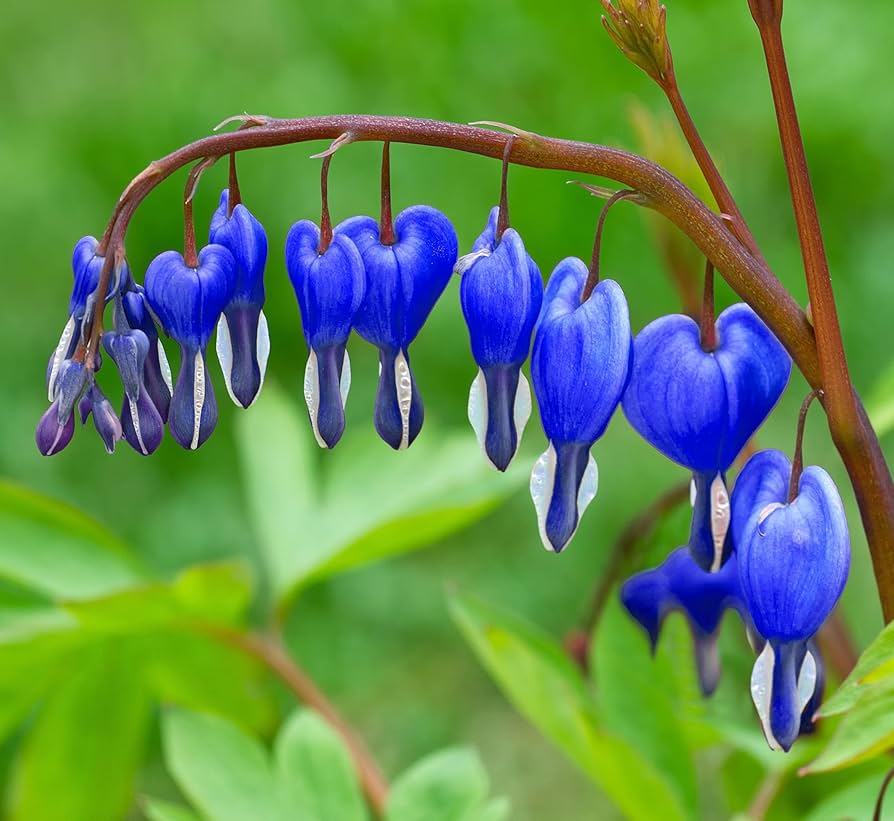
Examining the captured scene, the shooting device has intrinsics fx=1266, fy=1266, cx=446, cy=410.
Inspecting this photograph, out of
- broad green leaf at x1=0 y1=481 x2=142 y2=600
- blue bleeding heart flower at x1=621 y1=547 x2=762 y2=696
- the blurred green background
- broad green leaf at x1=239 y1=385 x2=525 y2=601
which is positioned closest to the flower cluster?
blue bleeding heart flower at x1=621 y1=547 x2=762 y2=696

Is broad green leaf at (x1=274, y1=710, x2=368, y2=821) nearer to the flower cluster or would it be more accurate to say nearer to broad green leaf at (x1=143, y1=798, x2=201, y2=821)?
broad green leaf at (x1=143, y1=798, x2=201, y2=821)

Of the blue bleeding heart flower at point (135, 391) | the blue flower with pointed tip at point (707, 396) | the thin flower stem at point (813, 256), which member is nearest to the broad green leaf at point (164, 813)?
the blue bleeding heart flower at point (135, 391)

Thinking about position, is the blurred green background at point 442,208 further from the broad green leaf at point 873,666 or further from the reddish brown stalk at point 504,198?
the broad green leaf at point 873,666

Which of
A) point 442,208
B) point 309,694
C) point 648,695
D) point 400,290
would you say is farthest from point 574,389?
point 442,208

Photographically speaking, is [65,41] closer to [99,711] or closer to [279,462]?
[279,462]

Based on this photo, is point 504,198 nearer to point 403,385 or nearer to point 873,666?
point 403,385
